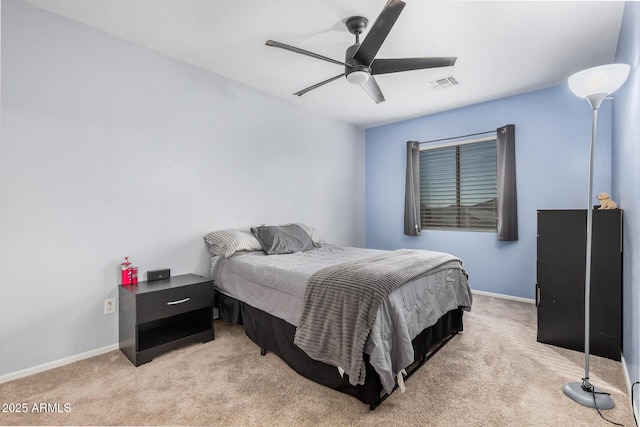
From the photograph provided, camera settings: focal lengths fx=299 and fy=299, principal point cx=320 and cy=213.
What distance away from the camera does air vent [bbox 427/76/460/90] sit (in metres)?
3.26

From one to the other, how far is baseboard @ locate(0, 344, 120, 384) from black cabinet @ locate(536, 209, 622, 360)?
360cm

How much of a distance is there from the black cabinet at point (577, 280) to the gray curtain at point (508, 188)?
124 centimetres

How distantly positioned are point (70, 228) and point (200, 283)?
1031 mm

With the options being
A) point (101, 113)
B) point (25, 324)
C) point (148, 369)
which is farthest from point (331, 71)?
point (25, 324)

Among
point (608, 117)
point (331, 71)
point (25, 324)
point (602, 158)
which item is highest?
point (331, 71)

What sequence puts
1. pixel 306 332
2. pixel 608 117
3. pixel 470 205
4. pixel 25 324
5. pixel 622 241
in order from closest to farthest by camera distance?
pixel 306 332 < pixel 25 324 < pixel 622 241 < pixel 608 117 < pixel 470 205

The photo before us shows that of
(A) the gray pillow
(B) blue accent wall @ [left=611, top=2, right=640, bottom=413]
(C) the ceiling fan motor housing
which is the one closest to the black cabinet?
(B) blue accent wall @ [left=611, top=2, right=640, bottom=413]

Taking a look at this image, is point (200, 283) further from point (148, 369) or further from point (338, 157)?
point (338, 157)

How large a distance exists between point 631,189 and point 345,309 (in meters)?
1.97

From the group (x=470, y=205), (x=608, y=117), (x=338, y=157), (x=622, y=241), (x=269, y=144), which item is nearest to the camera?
(x=622, y=241)

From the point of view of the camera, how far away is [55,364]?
85.3 inches

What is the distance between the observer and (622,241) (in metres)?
2.21

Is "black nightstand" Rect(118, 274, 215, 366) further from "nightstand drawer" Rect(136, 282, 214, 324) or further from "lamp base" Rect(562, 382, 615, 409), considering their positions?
"lamp base" Rect(562, 382, 615, 409)

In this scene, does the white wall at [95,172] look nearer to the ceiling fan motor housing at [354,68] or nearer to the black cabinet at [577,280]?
the ceiling fan motor housing at [354,68]
